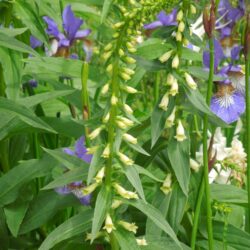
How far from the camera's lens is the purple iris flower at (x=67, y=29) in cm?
213

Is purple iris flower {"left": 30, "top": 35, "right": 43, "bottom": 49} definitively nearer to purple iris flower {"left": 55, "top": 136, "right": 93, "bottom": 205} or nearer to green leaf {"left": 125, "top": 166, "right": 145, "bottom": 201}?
purple iris flower {"left": 55, "top": 136, "right": 93, "bottom": 205}

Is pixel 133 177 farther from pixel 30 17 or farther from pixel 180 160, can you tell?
pixel 30 17

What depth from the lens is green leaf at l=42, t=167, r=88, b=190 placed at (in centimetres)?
144

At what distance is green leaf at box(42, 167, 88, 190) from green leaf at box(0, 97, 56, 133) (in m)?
0.19

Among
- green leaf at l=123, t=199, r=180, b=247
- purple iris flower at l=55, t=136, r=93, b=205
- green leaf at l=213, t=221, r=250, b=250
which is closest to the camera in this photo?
green leaf at l=123, t=199, r=180, b=247

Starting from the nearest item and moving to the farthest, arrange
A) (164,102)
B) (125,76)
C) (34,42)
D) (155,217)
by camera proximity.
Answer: (125,76) → (155,217) → (164,102) → (34,42)

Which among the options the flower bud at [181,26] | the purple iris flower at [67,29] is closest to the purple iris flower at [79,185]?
the flower bud at [181,26]

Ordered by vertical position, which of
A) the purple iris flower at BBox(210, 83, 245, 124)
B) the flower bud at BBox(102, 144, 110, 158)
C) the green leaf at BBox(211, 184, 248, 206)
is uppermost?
the purple iris flower at BBox(210, 83, 245, 124)

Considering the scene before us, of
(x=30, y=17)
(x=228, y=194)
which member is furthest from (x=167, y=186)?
(x=30, y=17)

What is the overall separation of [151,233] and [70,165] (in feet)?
0.91

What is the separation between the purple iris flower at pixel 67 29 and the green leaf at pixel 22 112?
542 mm

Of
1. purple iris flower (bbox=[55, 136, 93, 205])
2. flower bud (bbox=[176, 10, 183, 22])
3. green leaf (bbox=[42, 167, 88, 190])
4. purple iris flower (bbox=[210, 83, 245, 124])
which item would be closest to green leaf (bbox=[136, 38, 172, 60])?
purple iris flower (bbox=[210, 83, 245, 124])

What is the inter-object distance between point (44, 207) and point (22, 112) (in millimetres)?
322

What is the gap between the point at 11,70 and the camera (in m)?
1.87
